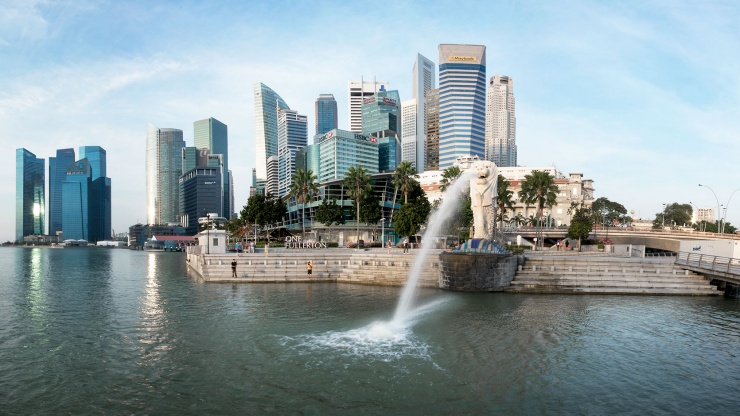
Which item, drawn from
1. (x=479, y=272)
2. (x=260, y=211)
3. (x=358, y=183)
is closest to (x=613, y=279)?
(x=479, y=272)

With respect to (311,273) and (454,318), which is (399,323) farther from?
(311,273)

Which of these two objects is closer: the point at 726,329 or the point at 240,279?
the point at 726,329

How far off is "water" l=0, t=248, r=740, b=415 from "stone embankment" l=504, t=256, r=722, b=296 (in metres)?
3.48

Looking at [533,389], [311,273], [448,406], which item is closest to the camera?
[448,406]

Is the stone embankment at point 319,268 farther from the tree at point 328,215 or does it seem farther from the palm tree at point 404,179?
the tree at point 328,215

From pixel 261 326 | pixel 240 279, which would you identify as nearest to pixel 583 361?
pixel 261 326

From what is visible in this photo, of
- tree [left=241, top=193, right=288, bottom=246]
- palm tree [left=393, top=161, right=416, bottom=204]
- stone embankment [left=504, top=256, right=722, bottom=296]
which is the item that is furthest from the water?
tree [left=241, top=193, right=288, bottom=246]

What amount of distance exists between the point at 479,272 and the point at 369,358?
20.1 metres

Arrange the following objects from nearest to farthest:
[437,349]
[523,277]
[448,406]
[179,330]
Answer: [448,406]
[437,349]
[179,330]
[523,277]

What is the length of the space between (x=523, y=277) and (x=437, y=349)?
20838 millimetres

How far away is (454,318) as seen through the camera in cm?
2655

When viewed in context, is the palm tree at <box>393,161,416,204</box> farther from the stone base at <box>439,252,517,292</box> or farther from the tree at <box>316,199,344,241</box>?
the stone base at <box>439,252,517,292</box>

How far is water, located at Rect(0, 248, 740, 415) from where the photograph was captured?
14375 mm

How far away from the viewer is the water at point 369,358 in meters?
14.4
